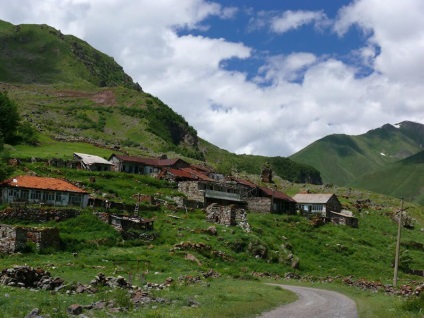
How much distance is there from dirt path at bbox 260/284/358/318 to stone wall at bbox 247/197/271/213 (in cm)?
3819

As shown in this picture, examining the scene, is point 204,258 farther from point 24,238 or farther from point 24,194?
point 24,194

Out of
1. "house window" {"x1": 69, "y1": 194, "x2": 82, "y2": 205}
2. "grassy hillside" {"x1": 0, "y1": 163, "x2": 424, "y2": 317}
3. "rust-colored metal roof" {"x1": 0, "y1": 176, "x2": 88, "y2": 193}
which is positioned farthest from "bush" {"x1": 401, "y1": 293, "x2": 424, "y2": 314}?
"rust-colored metal roof" {"x1": 0, "y1": 176, "x2": 88, "y2": 193}

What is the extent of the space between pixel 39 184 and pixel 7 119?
41.2 meters

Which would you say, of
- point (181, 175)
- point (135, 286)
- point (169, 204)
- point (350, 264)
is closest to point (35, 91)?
point (181, 175)

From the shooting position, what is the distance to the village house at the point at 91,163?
78312 mm

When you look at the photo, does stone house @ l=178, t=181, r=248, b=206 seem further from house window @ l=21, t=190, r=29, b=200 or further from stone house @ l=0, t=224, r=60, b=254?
stone house @ l=0, t=224, r=60, b=254

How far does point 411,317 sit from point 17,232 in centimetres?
2728

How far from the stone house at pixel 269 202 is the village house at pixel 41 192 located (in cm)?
2746

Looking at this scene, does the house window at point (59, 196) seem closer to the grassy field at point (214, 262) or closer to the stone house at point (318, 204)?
the grassy field at point (214, 262)

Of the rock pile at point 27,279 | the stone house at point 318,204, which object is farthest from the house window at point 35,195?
the stone house at point 318,204

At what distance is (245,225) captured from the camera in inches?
2223

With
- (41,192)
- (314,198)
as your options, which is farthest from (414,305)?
(314,198)

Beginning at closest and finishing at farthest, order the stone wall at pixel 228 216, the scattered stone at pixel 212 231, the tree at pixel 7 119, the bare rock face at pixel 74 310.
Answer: the bare rock face at pixel 74 310 < the scattered stone at pixel 212 231 < the stone wall at pixel 228 216 < the tree at pixel 7 119

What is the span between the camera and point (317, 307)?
27469 millimetres
